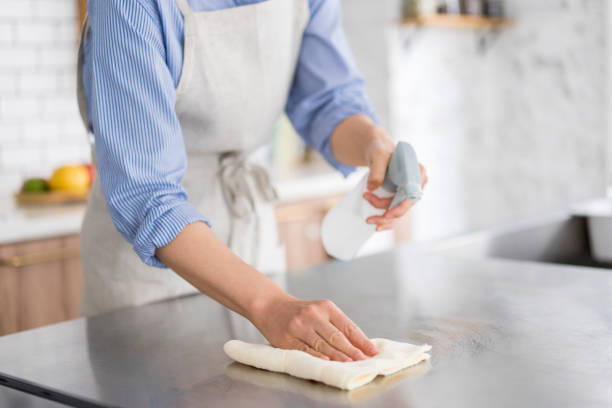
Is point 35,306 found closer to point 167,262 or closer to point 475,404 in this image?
point 167,262

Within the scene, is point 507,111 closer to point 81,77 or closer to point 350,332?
point 81,77

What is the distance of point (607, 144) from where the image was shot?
3.62 m

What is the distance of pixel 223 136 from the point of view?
1.29 metres

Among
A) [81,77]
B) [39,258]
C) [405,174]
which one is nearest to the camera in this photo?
[405,174]

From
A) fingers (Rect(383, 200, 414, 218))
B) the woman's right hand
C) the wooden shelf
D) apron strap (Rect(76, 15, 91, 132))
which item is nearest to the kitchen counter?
apron strap (Rect(76, 15, 91, 132))

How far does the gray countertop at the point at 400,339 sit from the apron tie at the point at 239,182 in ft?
0.57

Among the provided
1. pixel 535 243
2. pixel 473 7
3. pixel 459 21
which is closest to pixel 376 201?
pixel 535 243

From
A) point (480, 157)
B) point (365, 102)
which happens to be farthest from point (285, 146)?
point (365, 102)

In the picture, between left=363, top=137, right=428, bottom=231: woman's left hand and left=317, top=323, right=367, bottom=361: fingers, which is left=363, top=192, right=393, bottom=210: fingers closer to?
left=363, top=137, right=428, bottom=231: woman's left hand

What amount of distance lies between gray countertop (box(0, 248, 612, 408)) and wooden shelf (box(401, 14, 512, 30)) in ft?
7.54

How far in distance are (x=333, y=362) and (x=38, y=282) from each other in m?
1.50

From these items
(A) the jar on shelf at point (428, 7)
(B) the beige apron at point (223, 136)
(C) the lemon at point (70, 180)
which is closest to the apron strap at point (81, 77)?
(B) the beige apron at point (223, 136)

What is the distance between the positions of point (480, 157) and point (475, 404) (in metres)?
3.49

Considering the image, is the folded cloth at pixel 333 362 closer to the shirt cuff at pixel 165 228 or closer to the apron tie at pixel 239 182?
the shirt cuff at pixel 165 228
